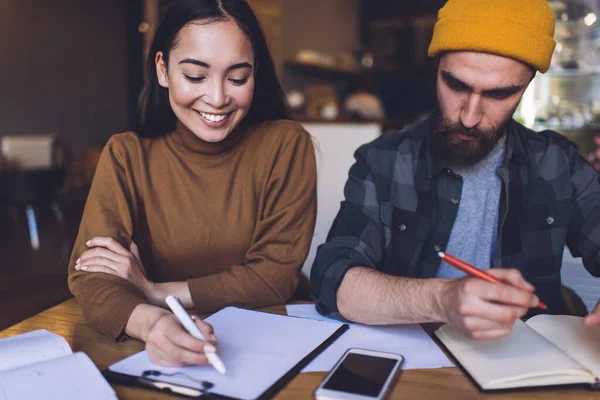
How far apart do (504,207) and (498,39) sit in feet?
1.29

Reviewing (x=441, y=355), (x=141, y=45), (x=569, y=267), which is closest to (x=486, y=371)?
(x=441, y=355)

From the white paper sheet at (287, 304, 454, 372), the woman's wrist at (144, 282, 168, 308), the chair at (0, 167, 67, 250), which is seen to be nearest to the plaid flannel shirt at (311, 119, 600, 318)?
the white paper sheet at (287, 304, 454, 372)

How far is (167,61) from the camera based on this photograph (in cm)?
128

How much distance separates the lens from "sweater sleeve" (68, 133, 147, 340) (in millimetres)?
986

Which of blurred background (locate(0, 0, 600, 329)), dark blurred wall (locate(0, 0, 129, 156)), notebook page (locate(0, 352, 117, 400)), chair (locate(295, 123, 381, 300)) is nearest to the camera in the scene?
notebook page (locate(0, 352, 117, 400))

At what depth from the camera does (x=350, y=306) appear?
3.33ft

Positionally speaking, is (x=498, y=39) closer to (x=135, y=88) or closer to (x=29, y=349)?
(x=29, y=349)

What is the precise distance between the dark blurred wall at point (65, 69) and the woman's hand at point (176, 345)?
6.97 meters

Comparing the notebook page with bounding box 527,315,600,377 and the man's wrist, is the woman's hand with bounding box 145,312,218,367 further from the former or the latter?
the notebook page with bounding box 527,315,600,377

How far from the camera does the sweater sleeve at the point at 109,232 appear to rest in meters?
0.99

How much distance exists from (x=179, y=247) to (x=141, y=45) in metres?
7.98

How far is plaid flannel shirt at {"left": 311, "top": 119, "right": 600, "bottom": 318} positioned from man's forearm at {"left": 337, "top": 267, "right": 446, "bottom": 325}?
0.25 metres

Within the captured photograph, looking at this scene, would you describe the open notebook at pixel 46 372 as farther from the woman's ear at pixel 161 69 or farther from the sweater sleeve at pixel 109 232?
the woman's ear at pixel 161 69

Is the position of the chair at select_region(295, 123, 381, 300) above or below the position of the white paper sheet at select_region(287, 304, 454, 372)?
above
